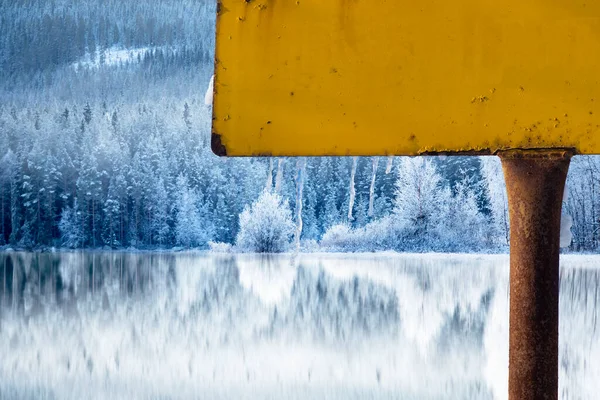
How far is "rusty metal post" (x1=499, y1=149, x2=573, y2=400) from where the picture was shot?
1.47 m

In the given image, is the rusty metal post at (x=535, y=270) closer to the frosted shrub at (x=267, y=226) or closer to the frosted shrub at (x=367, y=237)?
the frosted shrub at (x=267, y=226)

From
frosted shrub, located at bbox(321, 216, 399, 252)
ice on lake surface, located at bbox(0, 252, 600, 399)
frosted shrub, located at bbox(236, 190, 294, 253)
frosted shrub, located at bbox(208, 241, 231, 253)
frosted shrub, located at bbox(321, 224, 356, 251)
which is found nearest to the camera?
ice on lake surface, located at bbox(0, 252, 600, 399)

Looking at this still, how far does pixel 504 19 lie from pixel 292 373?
9.56 meters

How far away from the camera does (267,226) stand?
4309cm

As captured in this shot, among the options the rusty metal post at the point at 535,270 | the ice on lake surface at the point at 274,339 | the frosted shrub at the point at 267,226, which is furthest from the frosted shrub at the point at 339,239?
the rusty metal post at the point at 535,270

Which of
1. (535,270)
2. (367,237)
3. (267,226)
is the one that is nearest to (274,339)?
(535,270)

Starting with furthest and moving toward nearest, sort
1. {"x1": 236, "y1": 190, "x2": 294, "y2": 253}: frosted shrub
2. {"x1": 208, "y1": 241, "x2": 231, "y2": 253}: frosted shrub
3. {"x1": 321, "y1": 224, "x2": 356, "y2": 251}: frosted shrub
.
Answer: {"x1": 208, "y1": 241, "x2": 231, "y2": 253}: frosted shrub → {"x1": 321, "y1": 224, "x2": 356, "y2": 251}: frosted shrub → {"x1": 236, "y1": 190, "x2": 294, "y2": 253}: frosted shrub

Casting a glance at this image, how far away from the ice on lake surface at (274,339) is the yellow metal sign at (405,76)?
8.29 metres

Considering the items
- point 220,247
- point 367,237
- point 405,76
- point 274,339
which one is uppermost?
point 405,76

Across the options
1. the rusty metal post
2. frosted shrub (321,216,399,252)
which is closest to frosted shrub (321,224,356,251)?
frosted shrub (321,216,399,252)

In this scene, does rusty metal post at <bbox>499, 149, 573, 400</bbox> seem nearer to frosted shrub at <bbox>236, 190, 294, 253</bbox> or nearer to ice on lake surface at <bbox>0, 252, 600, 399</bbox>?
ice on lake surface at <bbox>0, 252, 600, 399</bbox>

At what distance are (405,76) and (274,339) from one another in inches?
486

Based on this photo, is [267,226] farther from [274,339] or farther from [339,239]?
[274,339]

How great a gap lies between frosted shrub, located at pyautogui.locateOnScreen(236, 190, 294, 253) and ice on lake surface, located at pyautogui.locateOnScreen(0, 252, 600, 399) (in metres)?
16.7
